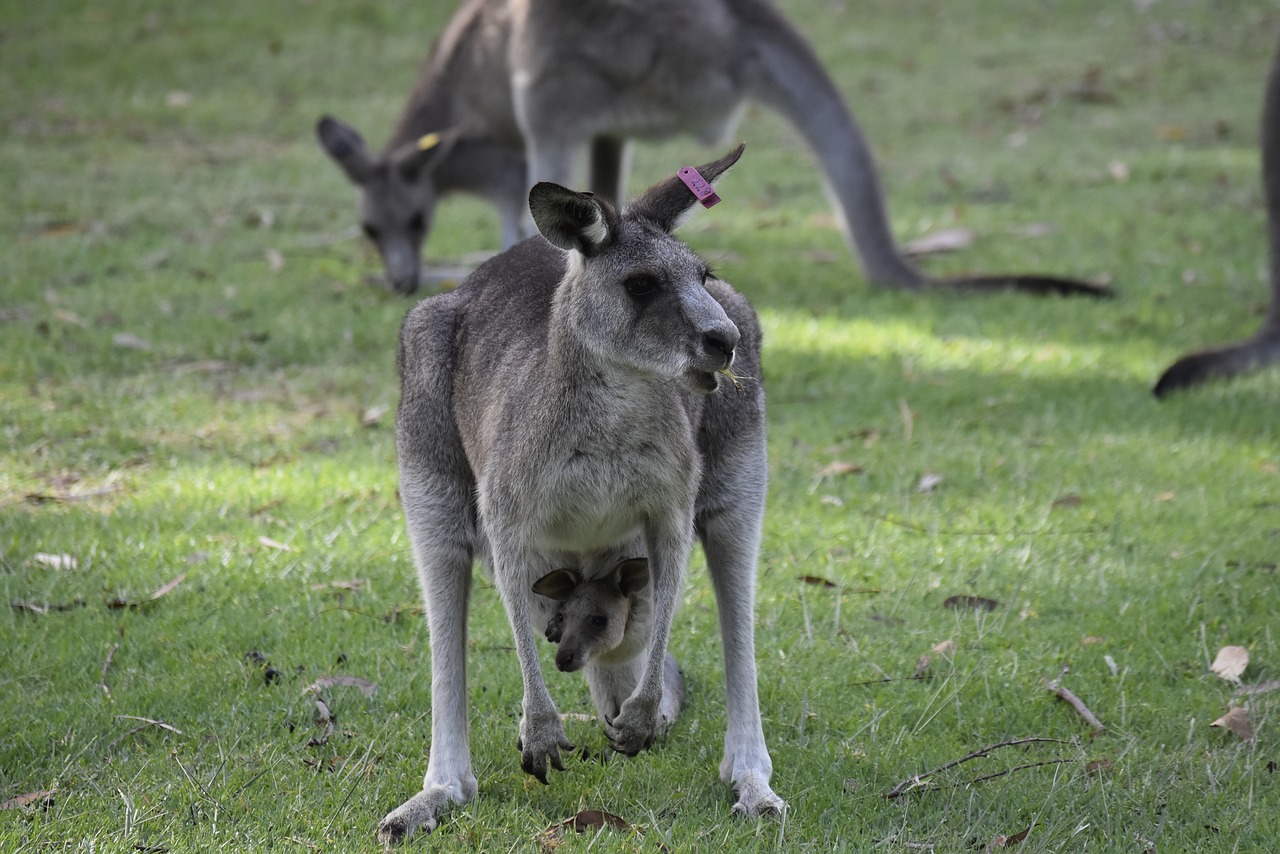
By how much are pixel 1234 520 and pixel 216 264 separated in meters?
4.81

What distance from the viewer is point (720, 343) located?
2.33 metres

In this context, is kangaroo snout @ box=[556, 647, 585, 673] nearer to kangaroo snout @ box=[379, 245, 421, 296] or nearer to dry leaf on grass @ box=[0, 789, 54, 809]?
dry leaf on grass @ box=[0, 789, 54, 809]

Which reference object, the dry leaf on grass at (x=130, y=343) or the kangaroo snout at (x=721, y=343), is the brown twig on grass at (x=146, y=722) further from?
the dry leaf on grass at (x=130, y=343)

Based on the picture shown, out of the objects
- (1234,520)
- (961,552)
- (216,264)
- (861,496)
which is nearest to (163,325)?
(216,264)

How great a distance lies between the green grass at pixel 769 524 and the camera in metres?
2.71

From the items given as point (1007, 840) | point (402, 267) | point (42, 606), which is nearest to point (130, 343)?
point (402, 267)

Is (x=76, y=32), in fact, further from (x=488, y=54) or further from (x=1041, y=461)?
(x=1041, y=461)

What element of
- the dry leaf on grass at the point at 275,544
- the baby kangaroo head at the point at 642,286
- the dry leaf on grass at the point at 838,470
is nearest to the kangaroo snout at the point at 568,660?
the baby kangaroo head at the point at 642,286

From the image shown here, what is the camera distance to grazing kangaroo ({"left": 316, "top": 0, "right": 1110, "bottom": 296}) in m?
6.28

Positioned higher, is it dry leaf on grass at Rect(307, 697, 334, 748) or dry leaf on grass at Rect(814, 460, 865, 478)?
dry leaf on grass at Rect(307, 697, 334, 748)

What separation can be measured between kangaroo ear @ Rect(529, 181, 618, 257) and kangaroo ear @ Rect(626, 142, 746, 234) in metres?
0.09

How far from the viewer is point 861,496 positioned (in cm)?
427

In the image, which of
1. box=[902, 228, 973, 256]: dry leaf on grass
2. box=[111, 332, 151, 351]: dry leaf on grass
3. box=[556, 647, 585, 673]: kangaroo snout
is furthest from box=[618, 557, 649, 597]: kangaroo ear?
box=[902, 228, 973, 256]: dry leaf on grass

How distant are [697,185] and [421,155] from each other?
4565mm
